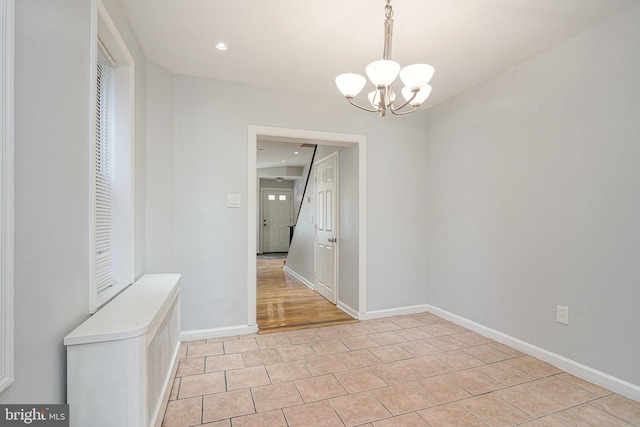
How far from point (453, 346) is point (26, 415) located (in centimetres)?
297

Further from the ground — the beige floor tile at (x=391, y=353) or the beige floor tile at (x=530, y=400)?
the beige floor tile at (x=530, y=400)

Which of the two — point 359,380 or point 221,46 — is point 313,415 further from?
point 221,46

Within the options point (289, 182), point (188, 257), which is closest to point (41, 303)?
point (188, 257)

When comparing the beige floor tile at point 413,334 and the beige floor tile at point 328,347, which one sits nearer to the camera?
the beige floor tile at point 328,347

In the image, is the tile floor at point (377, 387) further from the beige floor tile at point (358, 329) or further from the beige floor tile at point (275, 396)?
the beige floor tile at point (358, 329)

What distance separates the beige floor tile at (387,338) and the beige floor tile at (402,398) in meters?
0.76

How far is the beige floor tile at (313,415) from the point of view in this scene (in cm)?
181

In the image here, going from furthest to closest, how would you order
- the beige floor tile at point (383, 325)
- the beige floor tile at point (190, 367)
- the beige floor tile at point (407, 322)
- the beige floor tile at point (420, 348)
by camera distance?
the beige floor tile at point (407, 322) → the beige floor tile at point (383, 325) → the beige floor tile at point (420, 348) → the beige floor tile at point (190, 367)

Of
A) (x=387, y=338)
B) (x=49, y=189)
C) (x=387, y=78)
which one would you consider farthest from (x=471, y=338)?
(x=49, y=189)

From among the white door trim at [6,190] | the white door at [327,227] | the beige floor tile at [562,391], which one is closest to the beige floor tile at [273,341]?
the white door at [327,227]

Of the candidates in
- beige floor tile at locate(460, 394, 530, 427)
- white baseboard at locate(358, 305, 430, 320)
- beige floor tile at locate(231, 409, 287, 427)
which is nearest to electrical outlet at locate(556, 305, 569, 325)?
beige floor tile at locate(460, 394, 530, 427)

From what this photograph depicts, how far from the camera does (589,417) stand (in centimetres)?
187

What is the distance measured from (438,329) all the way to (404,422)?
1720 mm

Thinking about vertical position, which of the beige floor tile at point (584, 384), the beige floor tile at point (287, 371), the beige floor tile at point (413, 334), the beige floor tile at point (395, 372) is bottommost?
the beige floor tile at point (413, 334)
